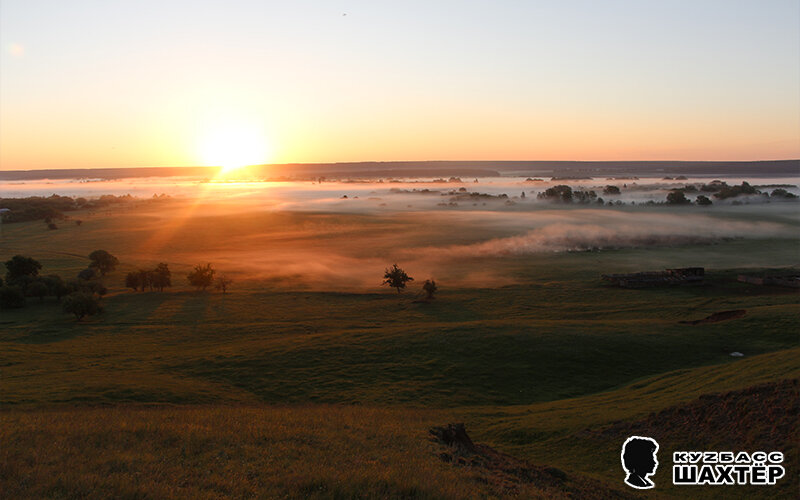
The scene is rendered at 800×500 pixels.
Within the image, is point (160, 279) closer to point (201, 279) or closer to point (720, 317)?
point (201, 279)

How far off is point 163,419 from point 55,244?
149574 mm

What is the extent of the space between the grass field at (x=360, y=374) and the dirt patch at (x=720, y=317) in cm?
129

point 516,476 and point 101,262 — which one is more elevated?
point 516,476

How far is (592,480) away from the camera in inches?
901

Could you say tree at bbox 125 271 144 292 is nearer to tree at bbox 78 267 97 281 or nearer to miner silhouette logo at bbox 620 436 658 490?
tree at bbox 78 267 97 281

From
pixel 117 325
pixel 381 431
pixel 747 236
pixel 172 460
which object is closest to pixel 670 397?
pixel 381 431

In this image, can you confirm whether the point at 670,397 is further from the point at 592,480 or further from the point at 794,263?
the point at 794,263

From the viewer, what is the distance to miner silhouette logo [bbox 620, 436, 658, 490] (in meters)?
23.6

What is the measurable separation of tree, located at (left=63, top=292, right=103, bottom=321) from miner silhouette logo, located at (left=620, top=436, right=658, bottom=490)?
6772 cm

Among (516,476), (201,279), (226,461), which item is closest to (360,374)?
(516,476)

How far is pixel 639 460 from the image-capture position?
2614 cm

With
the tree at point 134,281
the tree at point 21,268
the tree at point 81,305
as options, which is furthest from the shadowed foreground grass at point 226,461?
the tree at point 21,268

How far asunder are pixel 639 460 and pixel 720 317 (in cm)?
4604

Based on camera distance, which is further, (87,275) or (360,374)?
(87,275)
